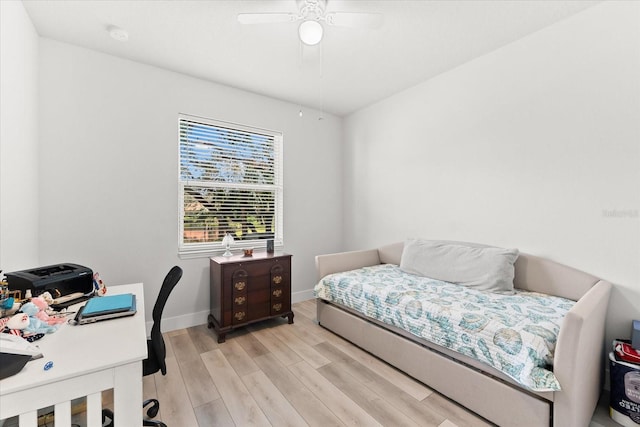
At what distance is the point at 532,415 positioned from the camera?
4.88ft

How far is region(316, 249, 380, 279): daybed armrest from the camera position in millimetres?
3004

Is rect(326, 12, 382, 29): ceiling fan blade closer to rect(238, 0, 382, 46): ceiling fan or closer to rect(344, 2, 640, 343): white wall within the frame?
rect(238, 0, 382, 46): ceiling fan

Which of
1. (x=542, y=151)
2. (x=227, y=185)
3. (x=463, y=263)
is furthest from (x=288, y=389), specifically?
(x=542, y=151)

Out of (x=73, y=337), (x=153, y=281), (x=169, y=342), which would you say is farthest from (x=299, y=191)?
(x=73, y=337)

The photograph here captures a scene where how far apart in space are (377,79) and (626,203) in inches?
93.0

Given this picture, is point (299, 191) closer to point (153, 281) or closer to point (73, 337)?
point (153, 281)

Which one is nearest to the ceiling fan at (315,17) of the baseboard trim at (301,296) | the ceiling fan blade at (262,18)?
the ceiling fan blade at (262,18)

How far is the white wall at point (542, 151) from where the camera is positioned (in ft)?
6.33

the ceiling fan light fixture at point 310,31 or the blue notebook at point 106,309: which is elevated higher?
the ceiling fan light fixture at point 310,31

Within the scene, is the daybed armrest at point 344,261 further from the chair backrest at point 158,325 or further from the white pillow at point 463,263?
the chair backrest at point 158,325

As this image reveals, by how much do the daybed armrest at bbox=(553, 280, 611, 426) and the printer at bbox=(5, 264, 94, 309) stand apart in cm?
263

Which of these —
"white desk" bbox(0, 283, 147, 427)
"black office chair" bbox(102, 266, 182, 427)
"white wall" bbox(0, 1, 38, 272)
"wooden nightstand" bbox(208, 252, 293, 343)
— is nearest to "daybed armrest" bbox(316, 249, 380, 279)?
"wooden nightstand" bbox(208, 252, 293, 343)

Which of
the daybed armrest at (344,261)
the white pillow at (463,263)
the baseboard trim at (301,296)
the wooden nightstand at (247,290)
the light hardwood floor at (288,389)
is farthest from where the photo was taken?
the baseboard trim at (301,296)

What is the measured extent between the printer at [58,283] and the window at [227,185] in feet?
3.90
